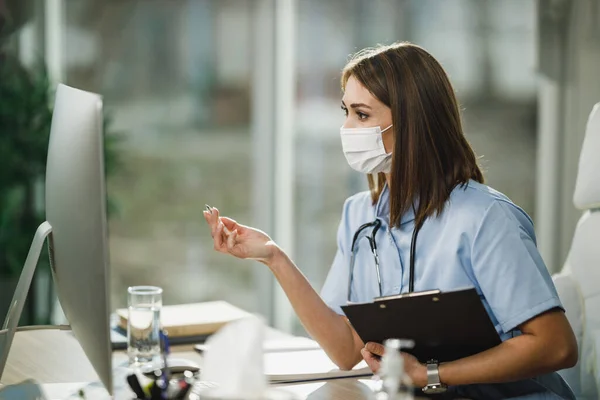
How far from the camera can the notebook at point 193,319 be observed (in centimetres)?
199

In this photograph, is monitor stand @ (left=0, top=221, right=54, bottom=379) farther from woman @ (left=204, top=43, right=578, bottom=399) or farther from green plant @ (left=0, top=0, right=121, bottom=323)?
green plant @ (left=0, top=0, right=121, bottom=323)

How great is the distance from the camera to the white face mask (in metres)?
1.84

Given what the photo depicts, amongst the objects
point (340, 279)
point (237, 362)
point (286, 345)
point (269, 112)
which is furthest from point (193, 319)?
point (269, 112)

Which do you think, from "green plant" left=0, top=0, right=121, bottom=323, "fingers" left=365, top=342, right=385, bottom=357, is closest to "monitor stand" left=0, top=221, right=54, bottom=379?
"fingers" left=365, top=342, right=385, bottom=357

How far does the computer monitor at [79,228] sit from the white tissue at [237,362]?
0.19 meters

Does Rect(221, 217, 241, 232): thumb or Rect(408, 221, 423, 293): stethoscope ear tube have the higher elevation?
Rect(221, 217, 241, 232): thumb

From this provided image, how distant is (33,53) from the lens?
3.71 meters

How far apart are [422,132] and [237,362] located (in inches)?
35.4

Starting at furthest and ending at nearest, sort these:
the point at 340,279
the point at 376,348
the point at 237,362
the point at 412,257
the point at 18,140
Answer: the point at 18,140
the point at 340,279
the point at 412,257
the point at 376,348
the point at 237,362

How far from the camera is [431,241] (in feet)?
5.74

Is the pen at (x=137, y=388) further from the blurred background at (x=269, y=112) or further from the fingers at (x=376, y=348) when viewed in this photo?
the blurred background at (x=269, y=112)

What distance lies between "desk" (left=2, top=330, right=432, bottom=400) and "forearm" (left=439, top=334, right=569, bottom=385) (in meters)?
0.16

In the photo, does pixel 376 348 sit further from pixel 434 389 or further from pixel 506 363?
pixel 506 363

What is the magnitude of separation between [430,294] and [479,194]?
15.6 inches
